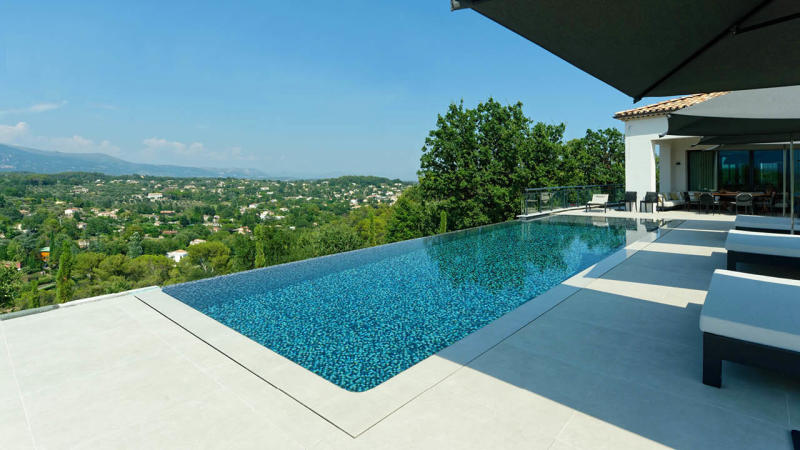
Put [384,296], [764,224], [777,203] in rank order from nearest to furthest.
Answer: [384,296] < [764,224] < [777,203]

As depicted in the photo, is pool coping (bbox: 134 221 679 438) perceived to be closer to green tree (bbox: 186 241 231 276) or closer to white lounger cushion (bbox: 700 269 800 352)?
white lounger cushion (bbox: 700 269 800 352)

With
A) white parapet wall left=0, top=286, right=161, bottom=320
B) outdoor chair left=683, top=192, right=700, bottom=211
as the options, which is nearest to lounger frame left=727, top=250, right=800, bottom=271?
white parapet wall left=0, top=286, right=161, bottom=320

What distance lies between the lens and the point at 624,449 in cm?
231

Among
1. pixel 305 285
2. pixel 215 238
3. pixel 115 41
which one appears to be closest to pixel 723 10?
pixel 305 285

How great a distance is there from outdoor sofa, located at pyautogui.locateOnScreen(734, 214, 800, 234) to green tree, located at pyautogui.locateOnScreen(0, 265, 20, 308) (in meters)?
29.4

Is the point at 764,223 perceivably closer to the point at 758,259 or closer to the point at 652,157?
the point at 758,259

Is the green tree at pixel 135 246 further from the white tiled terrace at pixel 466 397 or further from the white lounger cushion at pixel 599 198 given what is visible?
the white lounger cushion at pixel 599 198

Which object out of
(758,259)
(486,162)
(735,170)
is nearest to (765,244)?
(758,259)

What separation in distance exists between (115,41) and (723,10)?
335 feet

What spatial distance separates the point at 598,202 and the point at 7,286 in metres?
29.2

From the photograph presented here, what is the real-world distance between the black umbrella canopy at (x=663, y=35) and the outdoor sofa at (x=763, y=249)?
228 cm

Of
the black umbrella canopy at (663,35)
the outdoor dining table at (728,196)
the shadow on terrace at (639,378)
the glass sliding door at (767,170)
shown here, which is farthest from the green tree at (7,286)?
the glass sliding door at (767,170)

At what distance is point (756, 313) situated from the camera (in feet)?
9.29

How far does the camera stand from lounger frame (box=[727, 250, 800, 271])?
16.1ft
